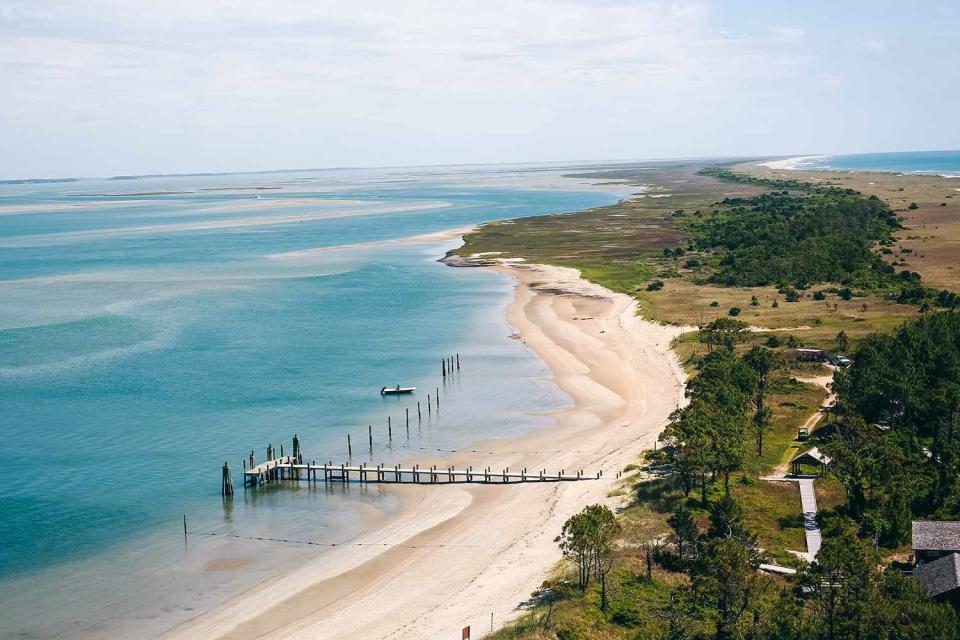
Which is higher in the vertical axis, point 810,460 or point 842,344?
point 842,344

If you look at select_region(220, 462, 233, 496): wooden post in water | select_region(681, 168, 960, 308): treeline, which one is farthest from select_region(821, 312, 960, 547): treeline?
select_region(681, 168, 960, 308): treeline

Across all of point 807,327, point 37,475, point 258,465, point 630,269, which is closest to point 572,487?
point 258,465

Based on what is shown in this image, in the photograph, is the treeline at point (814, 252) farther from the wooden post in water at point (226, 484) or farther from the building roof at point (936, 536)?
the wooden post in water at point (226, 484)

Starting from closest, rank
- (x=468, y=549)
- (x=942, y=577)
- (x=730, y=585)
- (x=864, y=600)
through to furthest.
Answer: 1. (x=864, y=600)
2. (x=942, y=577)
3. (x=730, y=585)
4. (x=468, y=549)

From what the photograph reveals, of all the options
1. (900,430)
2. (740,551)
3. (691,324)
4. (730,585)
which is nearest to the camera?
(730,585)

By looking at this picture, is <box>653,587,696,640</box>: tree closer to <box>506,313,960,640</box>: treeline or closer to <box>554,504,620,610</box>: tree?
<box>506,313,960,640</box>: treeline

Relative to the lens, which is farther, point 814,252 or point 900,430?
point 814,252

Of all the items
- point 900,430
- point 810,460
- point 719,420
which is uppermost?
point 719,420

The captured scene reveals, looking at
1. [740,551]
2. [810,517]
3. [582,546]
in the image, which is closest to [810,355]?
[810,517]

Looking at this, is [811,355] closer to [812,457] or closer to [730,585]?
[812,457]
